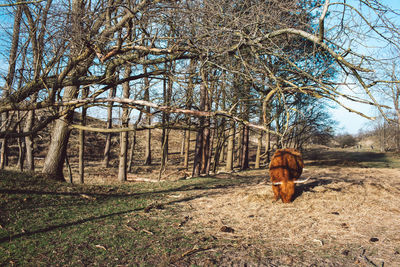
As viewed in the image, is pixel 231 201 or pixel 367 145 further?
pixel 367 145

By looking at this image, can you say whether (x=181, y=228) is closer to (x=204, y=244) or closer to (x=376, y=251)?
(x=204, y=244)

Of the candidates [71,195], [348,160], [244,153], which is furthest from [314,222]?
[348,160]

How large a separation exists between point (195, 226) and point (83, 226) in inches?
75.2

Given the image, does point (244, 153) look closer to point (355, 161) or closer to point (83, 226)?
point (355, 161)

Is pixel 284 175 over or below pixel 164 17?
below

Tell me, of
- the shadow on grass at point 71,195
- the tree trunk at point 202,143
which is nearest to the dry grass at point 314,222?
the shadow on grass at point 71,195

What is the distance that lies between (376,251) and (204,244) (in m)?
2.42

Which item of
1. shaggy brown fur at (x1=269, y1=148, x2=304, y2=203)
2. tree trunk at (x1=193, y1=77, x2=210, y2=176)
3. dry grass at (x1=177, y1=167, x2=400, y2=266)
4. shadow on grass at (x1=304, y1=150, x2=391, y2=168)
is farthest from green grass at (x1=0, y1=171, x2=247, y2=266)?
shadow on grass at (x1=304, y1=150, x2=391, y2=168)

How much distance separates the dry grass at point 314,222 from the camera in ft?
12.0

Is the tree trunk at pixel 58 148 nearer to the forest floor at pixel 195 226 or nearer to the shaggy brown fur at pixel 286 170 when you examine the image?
the forest floor at pixel 195 226

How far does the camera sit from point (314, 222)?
5.09 m

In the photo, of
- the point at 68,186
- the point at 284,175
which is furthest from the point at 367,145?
the point at 68,186

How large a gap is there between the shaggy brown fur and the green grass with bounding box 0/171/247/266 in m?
2.41

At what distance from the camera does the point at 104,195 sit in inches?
258
